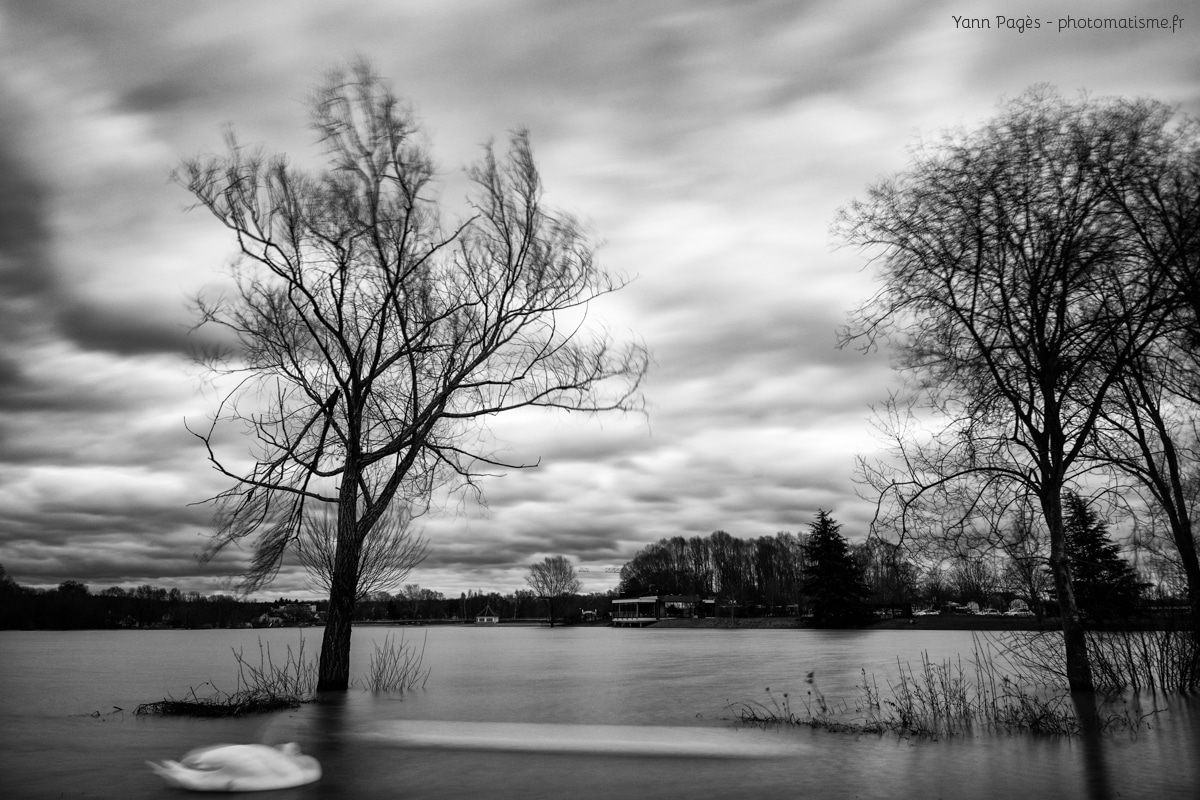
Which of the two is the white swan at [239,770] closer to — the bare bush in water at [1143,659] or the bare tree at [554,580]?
→ the bare bush in water at [1143,659]

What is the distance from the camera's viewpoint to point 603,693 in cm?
2078

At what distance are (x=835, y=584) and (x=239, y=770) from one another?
68334 mm

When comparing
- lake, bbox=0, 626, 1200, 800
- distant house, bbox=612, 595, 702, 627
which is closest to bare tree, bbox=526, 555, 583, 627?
distant house, bbox=612, 595, 702, 627

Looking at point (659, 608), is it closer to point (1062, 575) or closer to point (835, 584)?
point (835, 584)

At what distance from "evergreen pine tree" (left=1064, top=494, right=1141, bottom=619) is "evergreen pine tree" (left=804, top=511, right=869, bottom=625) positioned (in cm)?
5523

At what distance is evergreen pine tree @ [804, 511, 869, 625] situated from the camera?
69.4 meters

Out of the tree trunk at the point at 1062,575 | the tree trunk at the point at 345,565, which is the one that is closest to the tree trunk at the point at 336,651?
the tree trunk at the point at 345,565

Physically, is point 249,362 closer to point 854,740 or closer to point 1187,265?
point 854,740

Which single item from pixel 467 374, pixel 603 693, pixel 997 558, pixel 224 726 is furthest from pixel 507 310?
pixel 603 693

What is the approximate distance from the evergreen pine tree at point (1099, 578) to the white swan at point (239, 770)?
40.2ft

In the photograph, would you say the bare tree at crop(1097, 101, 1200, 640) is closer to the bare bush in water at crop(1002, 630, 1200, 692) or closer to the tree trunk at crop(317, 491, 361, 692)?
the bare bush in water at crop(1002, 630, 1200, 692)

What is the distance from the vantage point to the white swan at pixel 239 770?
7938 millimetres

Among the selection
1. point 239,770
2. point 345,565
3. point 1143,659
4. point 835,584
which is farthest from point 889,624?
point 239,770

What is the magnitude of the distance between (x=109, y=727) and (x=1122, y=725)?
15.2m
